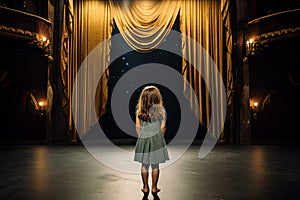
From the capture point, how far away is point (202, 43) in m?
8.23

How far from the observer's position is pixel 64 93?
7.79m

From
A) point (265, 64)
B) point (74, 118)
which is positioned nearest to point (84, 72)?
point (74, 118)

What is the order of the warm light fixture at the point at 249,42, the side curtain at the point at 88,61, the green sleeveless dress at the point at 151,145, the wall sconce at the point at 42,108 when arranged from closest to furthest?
the green sleeveless dress at the point at 151,145, the warm light fixture at the point at 249,42, the wall sconce at the point at 42,108, the side curtain at the point at 88,61

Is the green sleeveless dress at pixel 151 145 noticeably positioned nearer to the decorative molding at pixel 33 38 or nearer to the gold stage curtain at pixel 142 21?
the decorative molding at pixel 33 38

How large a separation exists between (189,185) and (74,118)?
5.67m

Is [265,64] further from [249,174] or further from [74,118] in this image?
[74,118]

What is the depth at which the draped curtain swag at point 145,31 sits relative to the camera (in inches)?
316

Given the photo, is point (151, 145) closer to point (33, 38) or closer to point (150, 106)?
point (150, 106)

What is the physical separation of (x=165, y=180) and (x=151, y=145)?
0.84m

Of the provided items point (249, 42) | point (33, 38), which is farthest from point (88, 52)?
point (249, 42)

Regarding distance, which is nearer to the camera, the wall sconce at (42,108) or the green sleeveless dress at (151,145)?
the green sleeveless dress at (151,145)

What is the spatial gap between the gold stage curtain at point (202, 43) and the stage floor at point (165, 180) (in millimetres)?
3615

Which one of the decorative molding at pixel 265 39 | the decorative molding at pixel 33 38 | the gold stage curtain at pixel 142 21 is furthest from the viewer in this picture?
the gold stage curtain at pixel 142 21

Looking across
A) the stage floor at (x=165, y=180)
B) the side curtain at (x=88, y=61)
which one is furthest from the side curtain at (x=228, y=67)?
the side curtain at (x=88, y=61)
